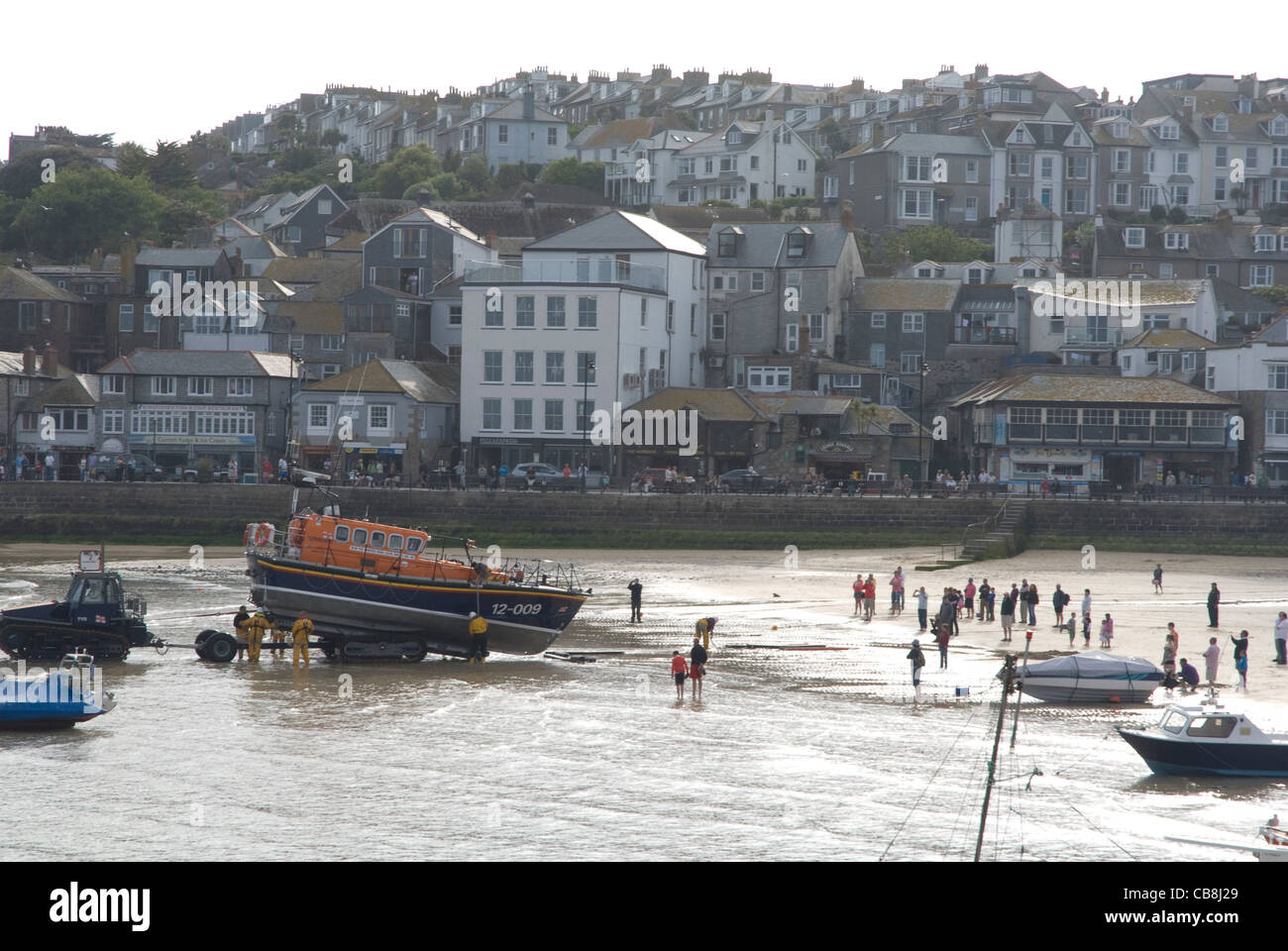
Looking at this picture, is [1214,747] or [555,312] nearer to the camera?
[1214,747]

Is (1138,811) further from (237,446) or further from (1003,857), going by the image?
(237,446)

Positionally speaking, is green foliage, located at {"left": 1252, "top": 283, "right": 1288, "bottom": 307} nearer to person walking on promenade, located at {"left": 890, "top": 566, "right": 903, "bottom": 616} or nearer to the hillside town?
the hillside town

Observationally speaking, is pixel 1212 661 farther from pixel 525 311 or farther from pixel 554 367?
pixel 525 311

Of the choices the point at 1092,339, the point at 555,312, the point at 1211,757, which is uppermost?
the point at 555,312

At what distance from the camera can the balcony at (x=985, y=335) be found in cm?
7756

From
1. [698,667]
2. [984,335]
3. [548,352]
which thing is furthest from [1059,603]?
[984,335]

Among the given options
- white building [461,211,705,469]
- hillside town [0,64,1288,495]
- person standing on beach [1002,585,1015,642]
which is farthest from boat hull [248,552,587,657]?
white building [461,211,705,469]

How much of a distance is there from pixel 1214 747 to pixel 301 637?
18211 millimetres

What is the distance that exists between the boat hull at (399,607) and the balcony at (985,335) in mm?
48797

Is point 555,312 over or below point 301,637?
over

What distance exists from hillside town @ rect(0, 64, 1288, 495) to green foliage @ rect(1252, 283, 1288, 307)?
86 cm

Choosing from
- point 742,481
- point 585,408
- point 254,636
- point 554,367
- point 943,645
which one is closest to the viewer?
point 943,645

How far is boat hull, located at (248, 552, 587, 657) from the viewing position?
32.9m

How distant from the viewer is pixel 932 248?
96562mm
